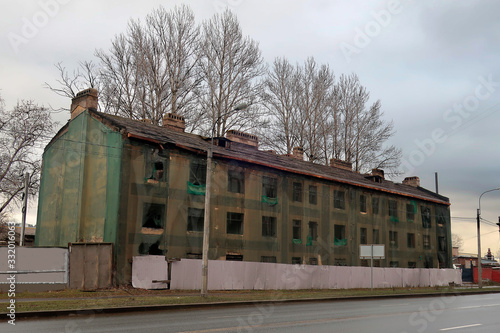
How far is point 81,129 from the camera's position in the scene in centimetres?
3228

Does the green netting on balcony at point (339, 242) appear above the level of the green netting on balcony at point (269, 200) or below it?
below

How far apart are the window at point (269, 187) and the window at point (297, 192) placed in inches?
83.0

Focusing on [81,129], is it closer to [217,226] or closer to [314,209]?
[217,226]

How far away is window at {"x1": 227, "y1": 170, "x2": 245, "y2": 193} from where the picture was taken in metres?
33.8

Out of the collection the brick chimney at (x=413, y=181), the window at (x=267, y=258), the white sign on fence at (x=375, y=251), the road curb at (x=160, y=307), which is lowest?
the road curb at (x=160, y=307)

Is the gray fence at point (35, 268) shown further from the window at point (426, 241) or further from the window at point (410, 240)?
the window at point (426, 241)

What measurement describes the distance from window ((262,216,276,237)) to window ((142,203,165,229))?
343 inches

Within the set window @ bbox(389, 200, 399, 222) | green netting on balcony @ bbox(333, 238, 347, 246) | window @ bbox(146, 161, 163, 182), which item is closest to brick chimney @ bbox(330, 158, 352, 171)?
window @ bbox(389, 200, 399, 222)

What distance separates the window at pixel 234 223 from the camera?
1308 inches

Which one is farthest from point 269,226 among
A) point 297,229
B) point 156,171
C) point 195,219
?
point 156,171

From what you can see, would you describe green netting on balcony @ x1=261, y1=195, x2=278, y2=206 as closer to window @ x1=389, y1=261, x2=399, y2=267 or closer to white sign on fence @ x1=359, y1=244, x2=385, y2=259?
white sign on fence @ x1=359, y1=244, x2=385, y2=259

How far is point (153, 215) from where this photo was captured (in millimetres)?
29312

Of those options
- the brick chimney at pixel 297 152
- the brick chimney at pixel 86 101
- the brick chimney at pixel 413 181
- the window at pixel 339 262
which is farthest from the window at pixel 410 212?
the brick chimney at pixel 86 101

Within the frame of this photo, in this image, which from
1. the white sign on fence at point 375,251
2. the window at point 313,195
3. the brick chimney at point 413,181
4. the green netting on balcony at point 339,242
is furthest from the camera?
the brick chimney at point 413,181
